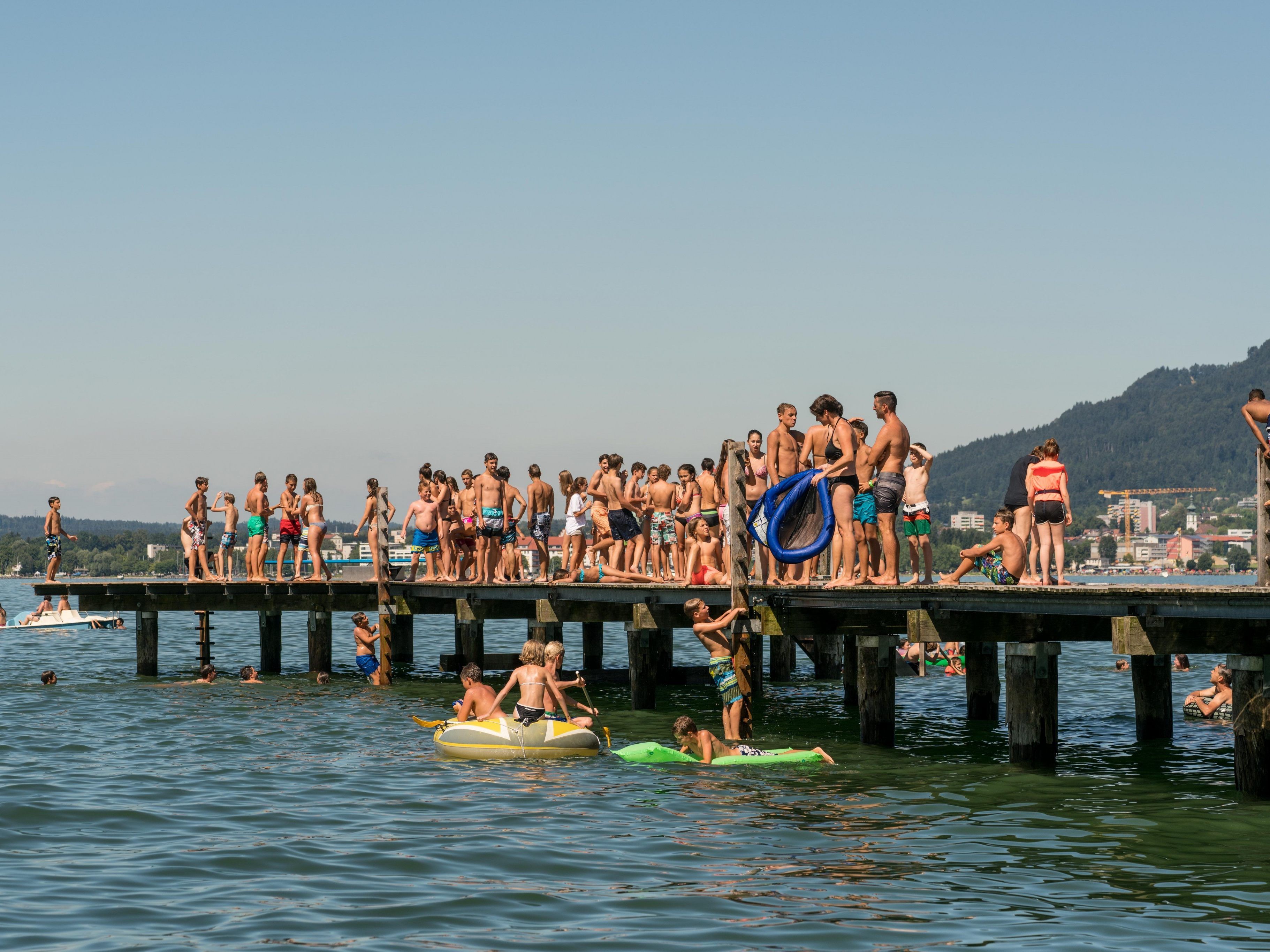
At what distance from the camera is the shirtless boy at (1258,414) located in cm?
1557

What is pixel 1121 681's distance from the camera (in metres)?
32.2

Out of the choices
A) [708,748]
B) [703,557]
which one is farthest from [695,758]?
[703,557]

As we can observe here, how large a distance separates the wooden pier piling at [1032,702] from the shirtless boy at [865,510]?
2206 millimetres

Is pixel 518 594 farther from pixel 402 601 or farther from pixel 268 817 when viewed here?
pixel 268 817

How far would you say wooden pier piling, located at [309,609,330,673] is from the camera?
1190 inches

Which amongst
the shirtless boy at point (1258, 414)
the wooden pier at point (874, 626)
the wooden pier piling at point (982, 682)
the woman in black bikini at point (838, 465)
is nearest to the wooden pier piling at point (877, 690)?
the wooden pier at point (874, 626)

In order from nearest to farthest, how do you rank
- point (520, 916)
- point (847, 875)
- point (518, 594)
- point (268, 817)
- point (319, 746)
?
1. point (520, 916)
2. point (847, 875)
3. point (268, 817)
4. point (319, 746)
5. point (518, 594)

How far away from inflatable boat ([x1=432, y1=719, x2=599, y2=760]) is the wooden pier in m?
2.22

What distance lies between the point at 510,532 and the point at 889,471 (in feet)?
36.3

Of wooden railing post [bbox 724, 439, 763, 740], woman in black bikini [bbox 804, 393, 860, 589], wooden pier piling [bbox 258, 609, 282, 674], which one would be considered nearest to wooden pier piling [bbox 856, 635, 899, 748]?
woman in black bikini [bbox 804, 393, 860, 589]

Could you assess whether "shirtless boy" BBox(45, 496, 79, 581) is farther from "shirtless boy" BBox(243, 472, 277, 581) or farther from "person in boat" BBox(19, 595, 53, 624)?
"person in boat" BBox(19, 595, 53, 624)

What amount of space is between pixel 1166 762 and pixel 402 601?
15695mm

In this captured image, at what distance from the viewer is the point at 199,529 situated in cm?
2964

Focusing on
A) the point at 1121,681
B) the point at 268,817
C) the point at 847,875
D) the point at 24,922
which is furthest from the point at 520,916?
the point at 1121,681
